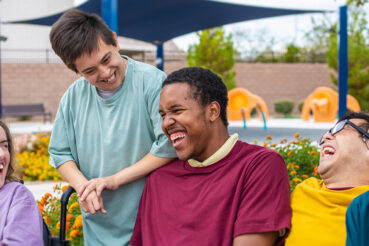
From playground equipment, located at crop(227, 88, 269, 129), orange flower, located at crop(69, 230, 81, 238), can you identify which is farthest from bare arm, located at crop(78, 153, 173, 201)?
playground equipment, located at crop(227, 88, 269, 129)

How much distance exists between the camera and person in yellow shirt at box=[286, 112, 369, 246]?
1619 mm

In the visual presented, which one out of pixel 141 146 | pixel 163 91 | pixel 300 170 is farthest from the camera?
pixel 300 170

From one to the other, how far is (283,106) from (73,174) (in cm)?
2008

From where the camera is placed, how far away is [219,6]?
30.0 feet

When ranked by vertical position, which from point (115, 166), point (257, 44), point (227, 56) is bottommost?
point (115, 166)

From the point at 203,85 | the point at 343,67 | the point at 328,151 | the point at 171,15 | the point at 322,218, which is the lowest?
the point at 322,218

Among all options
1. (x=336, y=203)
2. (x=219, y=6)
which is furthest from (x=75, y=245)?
(x=219, y=6)

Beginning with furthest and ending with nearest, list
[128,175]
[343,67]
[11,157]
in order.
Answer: [343,67] → [11,157] → [128,175]

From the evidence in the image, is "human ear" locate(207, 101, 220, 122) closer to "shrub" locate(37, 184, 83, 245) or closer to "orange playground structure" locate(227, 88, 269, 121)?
"shrub" locate(37, 184, 83, 245)

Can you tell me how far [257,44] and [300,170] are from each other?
31848mm

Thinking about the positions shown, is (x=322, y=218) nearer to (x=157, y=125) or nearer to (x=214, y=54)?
(x=157, y=125)

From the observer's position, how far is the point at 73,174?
1980 mm

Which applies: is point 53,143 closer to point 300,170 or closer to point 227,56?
point 300,170

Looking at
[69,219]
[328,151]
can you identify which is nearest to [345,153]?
[328,151]
